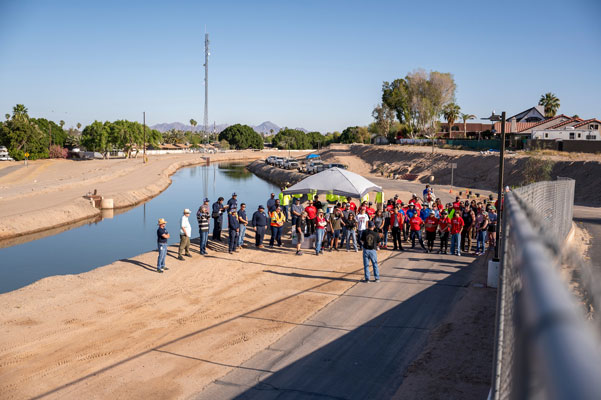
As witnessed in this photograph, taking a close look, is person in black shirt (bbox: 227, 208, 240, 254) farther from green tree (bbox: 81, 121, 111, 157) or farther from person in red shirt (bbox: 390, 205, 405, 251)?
green tree (bbox: 81, 121, 111, 157)

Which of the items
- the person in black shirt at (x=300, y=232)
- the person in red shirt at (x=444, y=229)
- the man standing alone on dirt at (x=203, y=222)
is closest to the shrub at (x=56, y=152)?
the man standing alone on dirt at (x=203, y=222)

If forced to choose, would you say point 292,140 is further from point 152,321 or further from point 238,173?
point 152,321

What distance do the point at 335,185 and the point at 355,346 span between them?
40.4ft

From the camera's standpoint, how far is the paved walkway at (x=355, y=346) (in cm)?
854

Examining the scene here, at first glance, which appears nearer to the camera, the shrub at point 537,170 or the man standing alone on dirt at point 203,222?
the man standing alone on dirt at point 203,222

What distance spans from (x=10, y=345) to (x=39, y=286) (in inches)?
173

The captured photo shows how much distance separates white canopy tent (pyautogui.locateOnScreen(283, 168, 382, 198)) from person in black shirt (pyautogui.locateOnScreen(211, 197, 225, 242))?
11.6 ft

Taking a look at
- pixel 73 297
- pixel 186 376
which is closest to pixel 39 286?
pixel 73 297

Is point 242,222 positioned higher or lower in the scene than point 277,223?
higher

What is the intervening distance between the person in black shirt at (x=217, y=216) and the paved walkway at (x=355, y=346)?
295 inches

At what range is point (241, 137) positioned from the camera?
16988 centimetres

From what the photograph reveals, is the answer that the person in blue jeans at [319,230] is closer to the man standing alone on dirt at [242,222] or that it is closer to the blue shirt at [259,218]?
the blue shirt at [259,218]

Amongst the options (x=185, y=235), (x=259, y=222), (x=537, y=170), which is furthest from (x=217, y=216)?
(x=537, y=170)

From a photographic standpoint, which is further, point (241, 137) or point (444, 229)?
point (241, 137)
